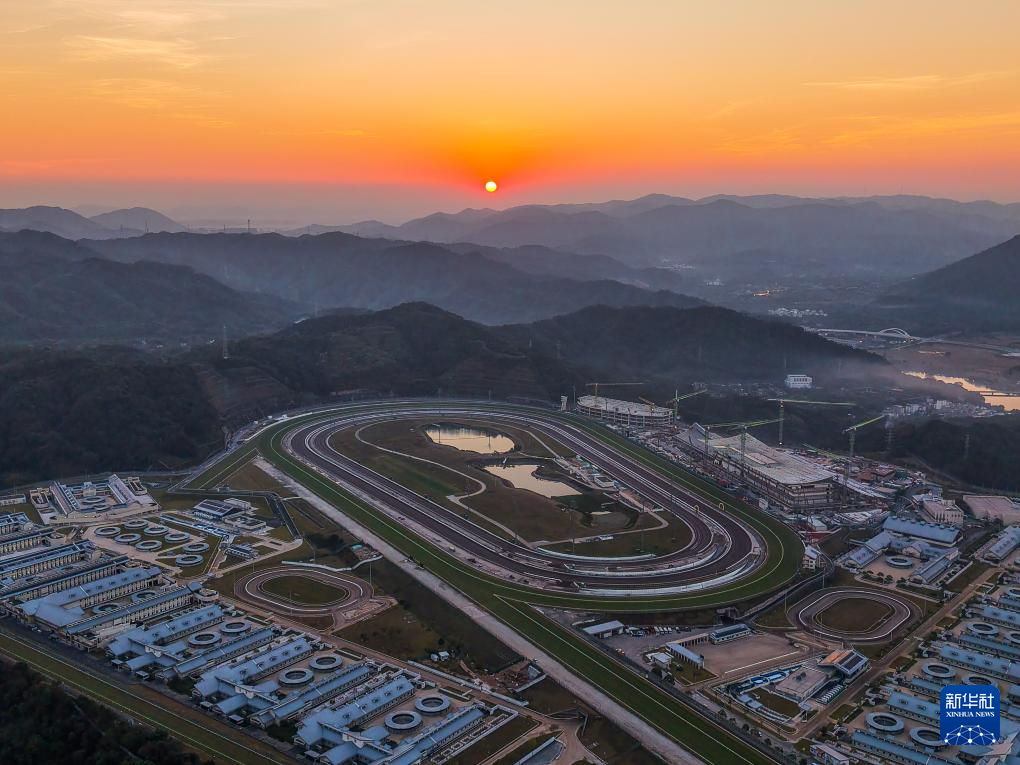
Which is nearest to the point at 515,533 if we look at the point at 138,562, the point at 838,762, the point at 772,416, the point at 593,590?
the point at 593,590

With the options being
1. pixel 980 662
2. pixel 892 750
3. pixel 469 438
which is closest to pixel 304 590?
pixel 892 750

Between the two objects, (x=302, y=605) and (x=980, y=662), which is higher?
(x=302, y=605)

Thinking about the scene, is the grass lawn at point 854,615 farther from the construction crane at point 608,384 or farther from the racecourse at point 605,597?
the construction crane at point 608,384

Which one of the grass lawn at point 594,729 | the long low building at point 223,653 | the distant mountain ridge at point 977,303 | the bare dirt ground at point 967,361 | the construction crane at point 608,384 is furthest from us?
the distant mountain ridge at point 977,303

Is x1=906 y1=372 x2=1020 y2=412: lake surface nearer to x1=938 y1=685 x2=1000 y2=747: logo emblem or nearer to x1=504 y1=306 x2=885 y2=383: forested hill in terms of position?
x1=504 y1=306 x2=885 y2=383: forested hill

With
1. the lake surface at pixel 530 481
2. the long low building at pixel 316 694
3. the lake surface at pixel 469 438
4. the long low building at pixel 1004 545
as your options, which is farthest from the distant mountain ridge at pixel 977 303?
the long low building at pixel 316 694

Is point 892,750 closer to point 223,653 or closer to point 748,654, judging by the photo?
point 748,654

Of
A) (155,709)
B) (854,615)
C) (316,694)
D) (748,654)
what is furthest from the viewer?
(854,615)
